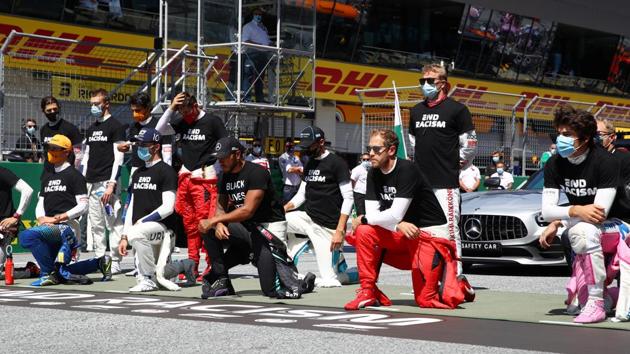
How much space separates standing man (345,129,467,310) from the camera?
965 centimetres

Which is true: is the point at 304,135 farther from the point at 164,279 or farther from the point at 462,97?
the point at 462,97

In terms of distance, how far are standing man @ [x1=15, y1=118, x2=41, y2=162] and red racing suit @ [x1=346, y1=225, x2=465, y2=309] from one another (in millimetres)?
8421

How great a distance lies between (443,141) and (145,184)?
3.00 m

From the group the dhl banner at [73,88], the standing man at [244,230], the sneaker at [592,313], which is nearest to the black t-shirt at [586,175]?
the sneaker at [592,313]

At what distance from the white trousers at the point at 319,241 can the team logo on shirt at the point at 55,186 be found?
2.34 metres

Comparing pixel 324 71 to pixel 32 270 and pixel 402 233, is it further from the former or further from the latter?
pixel 402 233

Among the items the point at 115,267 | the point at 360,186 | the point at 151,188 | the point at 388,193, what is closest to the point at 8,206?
the point at 115,267

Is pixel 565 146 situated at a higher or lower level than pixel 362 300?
higher

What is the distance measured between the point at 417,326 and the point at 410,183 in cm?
161

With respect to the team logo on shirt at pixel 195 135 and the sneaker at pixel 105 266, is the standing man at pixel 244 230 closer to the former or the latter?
the team logo on shirt at pixel 195 135

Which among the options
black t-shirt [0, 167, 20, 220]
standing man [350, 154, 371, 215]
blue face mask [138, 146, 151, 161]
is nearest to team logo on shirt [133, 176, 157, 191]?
blue face mask [138, 146, 151, 161]

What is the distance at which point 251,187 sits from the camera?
10617mm

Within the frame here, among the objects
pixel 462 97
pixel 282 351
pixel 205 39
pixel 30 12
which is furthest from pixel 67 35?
pixel 282 351

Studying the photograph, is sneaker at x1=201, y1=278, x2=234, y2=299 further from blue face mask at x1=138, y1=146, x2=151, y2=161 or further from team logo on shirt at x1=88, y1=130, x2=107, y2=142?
team logo on shirt at x1=88, y1=130, x2=107, y2=142
